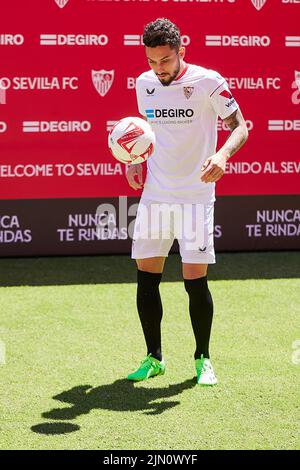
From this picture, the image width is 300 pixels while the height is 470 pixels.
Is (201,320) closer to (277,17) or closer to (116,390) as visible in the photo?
(116,390)

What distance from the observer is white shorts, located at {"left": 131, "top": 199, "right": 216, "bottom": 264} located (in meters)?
5.42

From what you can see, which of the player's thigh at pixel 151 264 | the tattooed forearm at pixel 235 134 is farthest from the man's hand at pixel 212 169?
the player's thigh at pixel 151 264

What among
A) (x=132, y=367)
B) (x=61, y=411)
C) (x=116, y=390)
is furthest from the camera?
(x=132, y=367)

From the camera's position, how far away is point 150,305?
5.64 meters

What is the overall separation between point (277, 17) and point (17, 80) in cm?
272

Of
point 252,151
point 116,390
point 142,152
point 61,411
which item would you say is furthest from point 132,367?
point 252,151

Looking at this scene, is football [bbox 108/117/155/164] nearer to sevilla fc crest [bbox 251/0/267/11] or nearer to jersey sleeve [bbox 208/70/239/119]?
jersey sleeve [bbox 208/70/239/119]

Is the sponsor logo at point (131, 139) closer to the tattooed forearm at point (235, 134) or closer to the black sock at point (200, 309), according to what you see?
the tattooed forearm at point (235, 134)

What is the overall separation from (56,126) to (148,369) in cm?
394

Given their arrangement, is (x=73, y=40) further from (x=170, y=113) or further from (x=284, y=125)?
(x=170, y=113)

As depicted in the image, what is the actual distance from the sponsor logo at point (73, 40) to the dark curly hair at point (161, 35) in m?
3.83

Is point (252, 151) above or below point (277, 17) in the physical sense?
below

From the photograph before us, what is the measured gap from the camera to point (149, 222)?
5.52 metres

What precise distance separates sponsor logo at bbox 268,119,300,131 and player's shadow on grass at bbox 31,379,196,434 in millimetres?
4303
